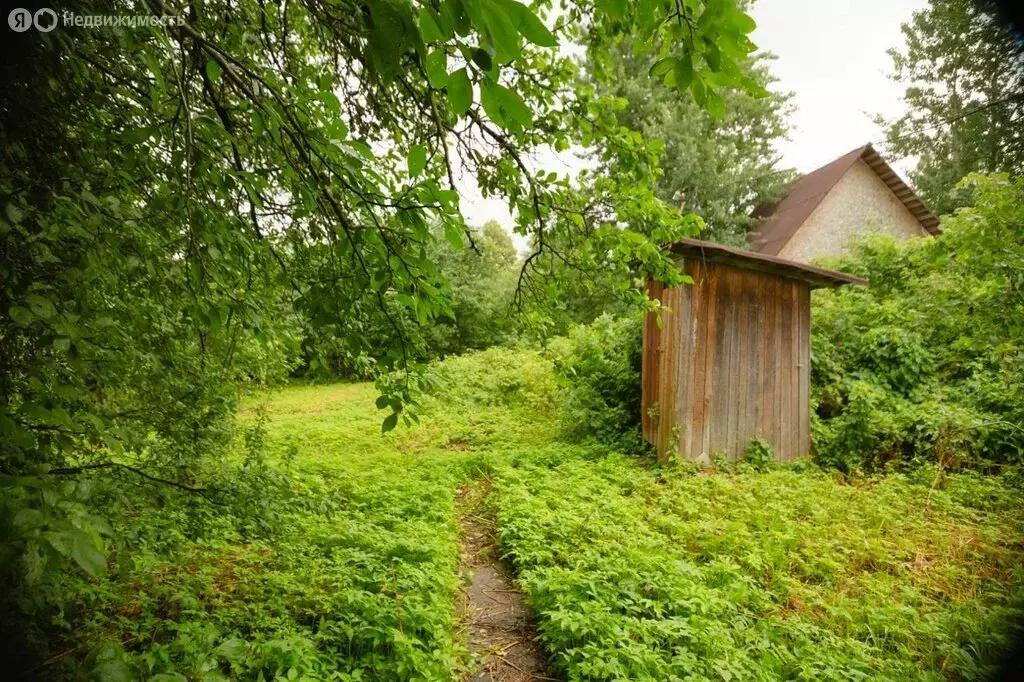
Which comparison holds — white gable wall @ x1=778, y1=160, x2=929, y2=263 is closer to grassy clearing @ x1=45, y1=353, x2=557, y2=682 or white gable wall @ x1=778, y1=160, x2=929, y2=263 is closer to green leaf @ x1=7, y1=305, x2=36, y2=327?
grassy clearing @ x1=45, y1=353, x2=557, y2=682

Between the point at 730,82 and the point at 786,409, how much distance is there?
7770mm

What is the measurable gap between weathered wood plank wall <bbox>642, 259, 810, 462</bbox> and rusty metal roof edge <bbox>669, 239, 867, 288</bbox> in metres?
0.13

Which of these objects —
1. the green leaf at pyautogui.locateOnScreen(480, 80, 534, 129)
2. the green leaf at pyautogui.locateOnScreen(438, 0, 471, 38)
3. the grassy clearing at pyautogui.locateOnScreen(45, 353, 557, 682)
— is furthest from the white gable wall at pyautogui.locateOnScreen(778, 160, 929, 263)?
the green leaf at pyautogui.locateOnScreen(438, 0, 471, 38)

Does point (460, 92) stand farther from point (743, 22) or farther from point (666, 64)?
point (743, 22)

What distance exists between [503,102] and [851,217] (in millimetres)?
21315

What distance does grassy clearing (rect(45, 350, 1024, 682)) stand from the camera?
2859 millimetres

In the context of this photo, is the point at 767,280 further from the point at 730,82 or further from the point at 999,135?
the point at 999,135

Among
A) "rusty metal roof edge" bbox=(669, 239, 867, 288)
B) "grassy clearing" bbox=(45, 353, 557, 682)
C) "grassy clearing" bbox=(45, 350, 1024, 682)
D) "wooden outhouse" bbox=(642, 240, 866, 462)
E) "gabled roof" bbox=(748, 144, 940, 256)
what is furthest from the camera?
"gabled roof" bbox=(748, 144, 940, 256)

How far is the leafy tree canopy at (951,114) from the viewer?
13.7 metres

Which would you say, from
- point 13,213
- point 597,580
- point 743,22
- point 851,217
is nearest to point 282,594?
point 597,580

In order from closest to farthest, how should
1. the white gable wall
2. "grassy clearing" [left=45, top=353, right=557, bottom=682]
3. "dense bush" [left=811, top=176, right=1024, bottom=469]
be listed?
"grassy clearing" [left=45, top=353, right=557, bottom=682] → "dense bush" [left=811, top=176, right=1024, bottom=469] → the white gable wall

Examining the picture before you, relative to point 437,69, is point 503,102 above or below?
below

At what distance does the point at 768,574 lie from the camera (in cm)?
419

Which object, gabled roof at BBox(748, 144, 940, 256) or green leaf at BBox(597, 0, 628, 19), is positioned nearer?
green leaf at BBox(597, 0, 628, 19)
